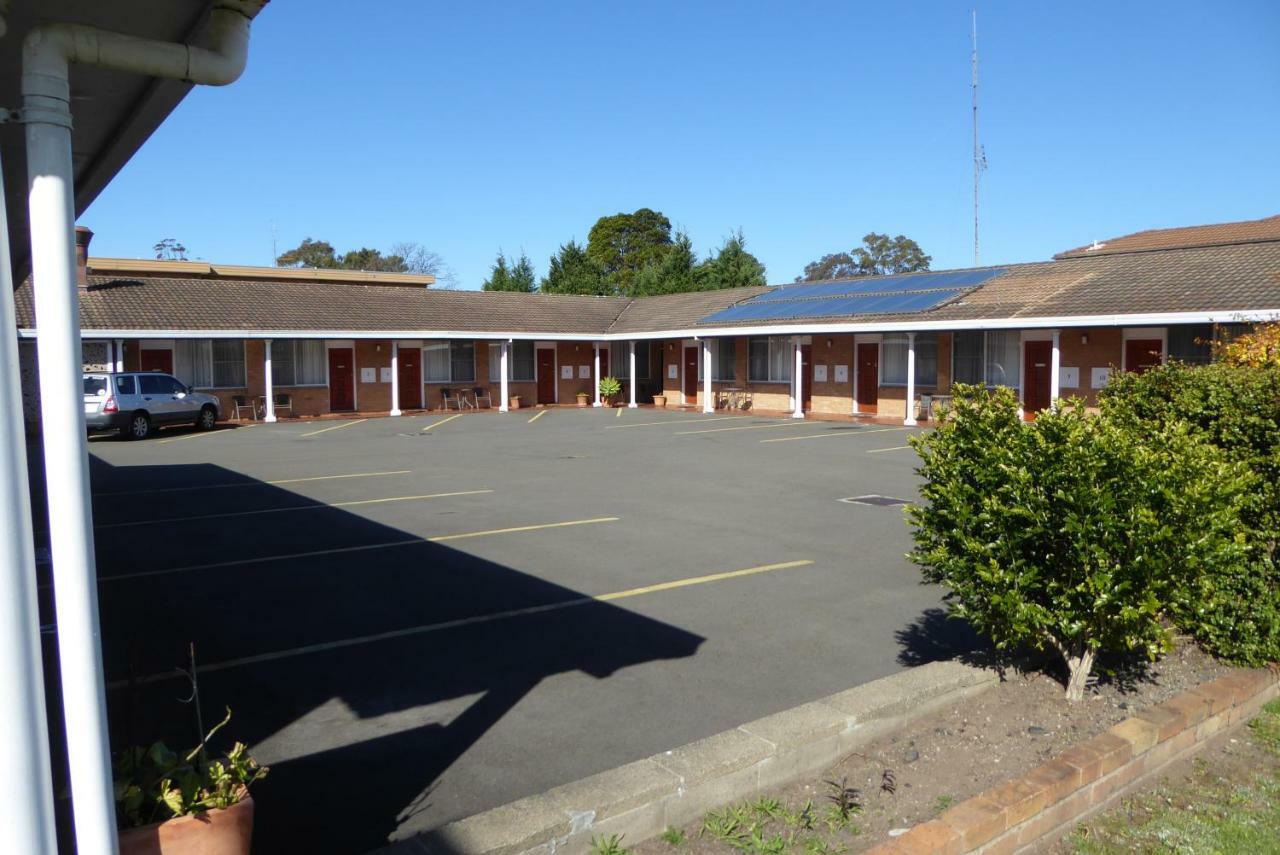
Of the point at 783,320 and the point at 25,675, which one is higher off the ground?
the point at 783,320

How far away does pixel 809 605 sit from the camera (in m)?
7.84

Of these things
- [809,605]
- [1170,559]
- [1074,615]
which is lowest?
[809,605]

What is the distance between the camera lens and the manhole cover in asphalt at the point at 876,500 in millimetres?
13087

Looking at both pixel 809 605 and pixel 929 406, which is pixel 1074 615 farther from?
pixel 929 406

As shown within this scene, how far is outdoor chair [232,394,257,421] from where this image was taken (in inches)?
1220

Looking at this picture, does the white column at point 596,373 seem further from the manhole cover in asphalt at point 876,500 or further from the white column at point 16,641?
the white column at point 16,641

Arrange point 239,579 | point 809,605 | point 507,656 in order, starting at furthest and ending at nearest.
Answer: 1. point 239,579
2. point 809,605
3. point 507,656

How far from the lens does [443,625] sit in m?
7.25

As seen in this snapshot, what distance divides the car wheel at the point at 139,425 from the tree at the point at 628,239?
51.0 metres

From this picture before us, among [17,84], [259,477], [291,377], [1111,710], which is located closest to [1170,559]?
[1111,710]

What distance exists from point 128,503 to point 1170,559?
1350cm

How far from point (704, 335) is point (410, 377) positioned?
11.1 meters

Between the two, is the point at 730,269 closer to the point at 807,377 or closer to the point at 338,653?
the point at 807,377

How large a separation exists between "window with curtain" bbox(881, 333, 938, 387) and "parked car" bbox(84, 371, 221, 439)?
20.6 m
